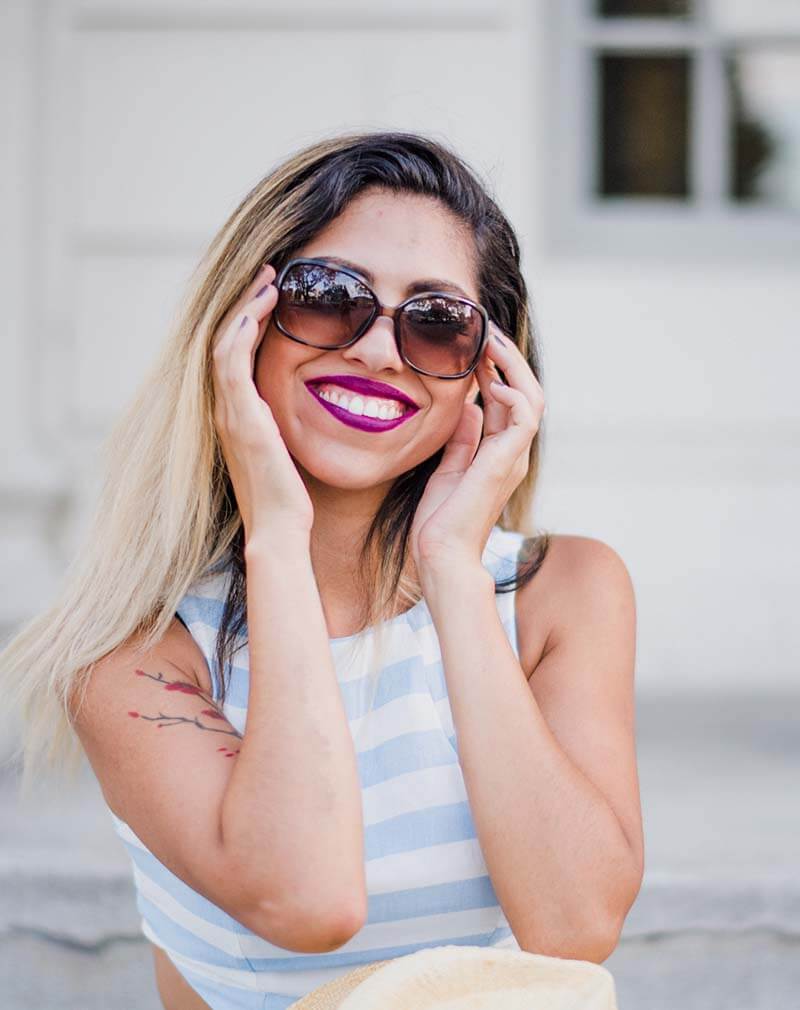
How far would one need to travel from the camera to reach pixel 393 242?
1886mm

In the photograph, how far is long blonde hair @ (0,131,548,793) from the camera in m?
1.90

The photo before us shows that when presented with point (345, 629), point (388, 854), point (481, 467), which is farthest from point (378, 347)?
point (388, 854)

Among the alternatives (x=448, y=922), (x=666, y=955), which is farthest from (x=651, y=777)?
(x=448, y=922)

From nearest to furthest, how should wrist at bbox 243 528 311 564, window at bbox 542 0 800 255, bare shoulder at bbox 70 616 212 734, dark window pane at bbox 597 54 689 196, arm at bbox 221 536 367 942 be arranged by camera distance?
1. arm at bbox 221 536 367 942
2. wrist at bbox 243 528 311 564
3. bare shoulder at bbox 70 616 212 734
4. window at bbox 542 0 800 255
5. dark window pane at bbox 597 54 689 196

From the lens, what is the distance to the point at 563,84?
14.8 feet

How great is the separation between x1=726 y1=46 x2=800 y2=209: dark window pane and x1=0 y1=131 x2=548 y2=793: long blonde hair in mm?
2889

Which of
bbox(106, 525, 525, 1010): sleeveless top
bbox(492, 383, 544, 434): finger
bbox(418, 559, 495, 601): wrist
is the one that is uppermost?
bbox(492, 383, 544, 434): finger

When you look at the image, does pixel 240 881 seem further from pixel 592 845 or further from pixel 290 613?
pixel 592 845

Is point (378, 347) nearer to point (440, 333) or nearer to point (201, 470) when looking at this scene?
point (440, 333)

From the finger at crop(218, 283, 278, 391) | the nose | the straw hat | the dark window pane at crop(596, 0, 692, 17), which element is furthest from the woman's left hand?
the dark window pane at crop(596, 0, 692, 17)

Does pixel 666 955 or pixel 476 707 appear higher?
pixel 476 707

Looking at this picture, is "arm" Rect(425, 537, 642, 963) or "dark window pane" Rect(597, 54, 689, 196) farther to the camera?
"dark window pane" Rect(597, 54, 689, 196)

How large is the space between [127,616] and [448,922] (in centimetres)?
65

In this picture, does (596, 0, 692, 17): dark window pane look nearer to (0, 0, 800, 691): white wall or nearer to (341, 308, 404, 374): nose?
(0, 0, 800, 691): white wall
